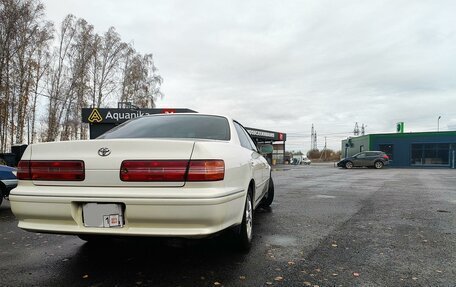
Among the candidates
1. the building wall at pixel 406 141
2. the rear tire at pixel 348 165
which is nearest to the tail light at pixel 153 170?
the rear tire at pixel 348 165

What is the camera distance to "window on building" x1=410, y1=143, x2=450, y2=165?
120ft

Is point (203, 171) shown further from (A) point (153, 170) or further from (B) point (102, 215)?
(B) point (102, 215)

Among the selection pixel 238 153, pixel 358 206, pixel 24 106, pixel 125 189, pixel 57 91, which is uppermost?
pixel 57 91

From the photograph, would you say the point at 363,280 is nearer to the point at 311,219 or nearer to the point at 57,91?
the point at 311,219

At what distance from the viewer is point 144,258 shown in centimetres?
354

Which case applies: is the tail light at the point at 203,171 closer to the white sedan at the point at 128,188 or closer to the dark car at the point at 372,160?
the white sedan at the point at 128,188

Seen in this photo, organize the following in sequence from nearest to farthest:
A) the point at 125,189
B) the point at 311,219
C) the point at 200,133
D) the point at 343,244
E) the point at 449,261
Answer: the point at 125,189, the point at 449,261, the point at 200,133, the point at 343,244, the point at 311,219

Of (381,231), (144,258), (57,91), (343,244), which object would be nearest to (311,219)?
(381,231)

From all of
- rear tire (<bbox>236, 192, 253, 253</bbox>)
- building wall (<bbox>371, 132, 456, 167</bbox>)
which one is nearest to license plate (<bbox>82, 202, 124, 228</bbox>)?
rear tire (<bbox>236, 192, 253, 253</bbox>)

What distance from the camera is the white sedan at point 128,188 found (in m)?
2.72

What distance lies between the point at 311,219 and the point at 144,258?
3065mm

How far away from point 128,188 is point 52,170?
744mm

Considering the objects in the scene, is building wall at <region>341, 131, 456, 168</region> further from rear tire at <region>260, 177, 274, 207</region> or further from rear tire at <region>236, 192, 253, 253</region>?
rear tire at <region>236, 192, 253, 253</region>

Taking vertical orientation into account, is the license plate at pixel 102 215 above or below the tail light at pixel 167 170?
below
